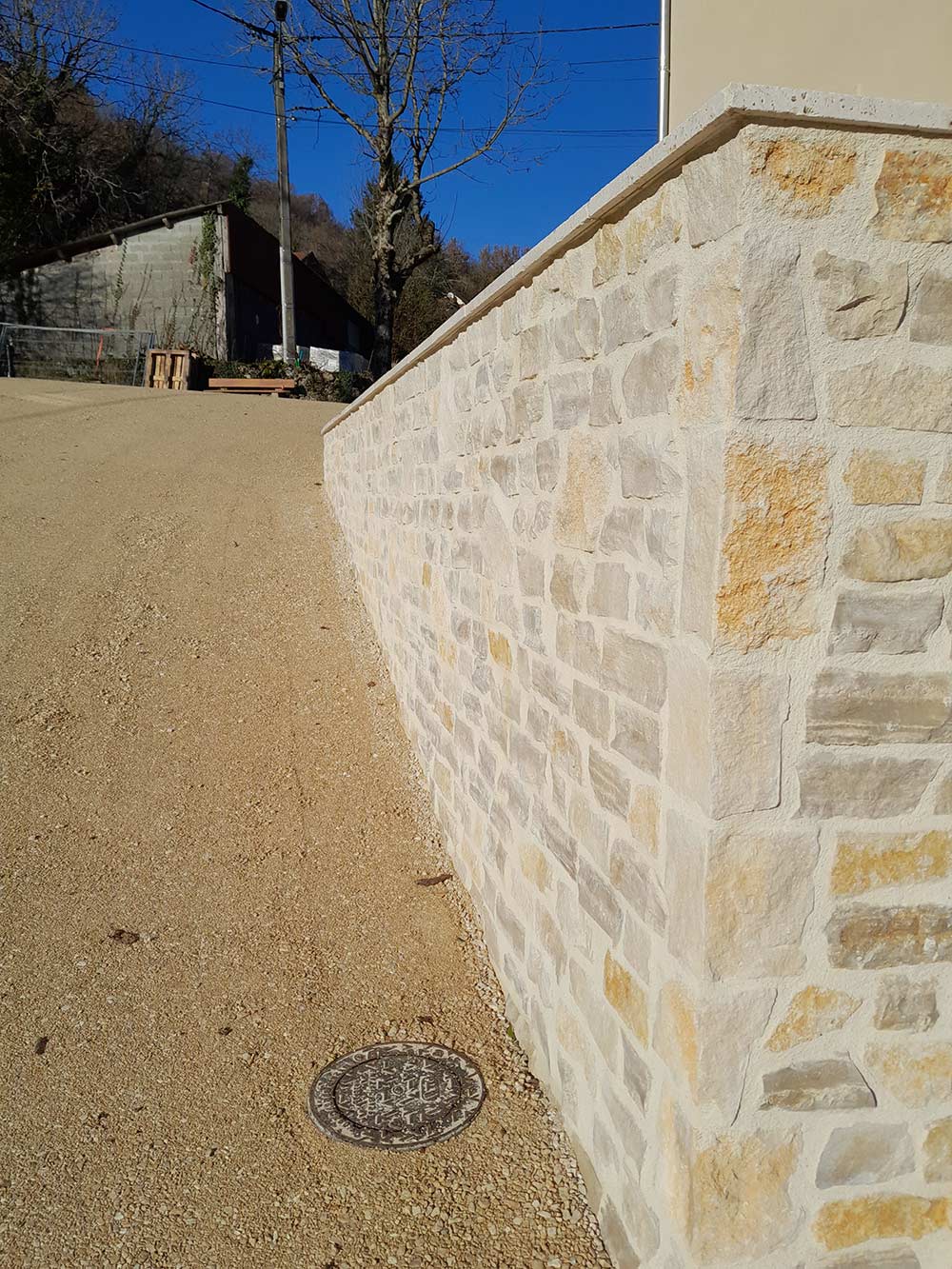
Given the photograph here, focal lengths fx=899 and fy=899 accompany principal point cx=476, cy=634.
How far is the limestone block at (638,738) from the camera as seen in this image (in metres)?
1.90

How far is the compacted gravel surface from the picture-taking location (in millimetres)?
2395

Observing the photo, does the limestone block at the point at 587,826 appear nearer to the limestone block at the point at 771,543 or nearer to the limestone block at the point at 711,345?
the limestone block at the point at 771,543

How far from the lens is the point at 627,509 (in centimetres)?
203

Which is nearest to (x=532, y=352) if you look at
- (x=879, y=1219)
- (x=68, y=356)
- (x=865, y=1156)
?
(x=865, y=1156)

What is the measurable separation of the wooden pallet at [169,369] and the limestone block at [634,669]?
18.2 meters

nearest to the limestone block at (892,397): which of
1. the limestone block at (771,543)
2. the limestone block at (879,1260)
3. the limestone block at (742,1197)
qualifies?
the limestone block at (771,543)

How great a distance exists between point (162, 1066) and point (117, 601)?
4365 millimetres

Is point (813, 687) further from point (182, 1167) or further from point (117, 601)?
point (117, 601)

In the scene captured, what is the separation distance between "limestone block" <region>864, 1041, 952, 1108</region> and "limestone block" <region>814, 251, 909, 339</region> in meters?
1.39

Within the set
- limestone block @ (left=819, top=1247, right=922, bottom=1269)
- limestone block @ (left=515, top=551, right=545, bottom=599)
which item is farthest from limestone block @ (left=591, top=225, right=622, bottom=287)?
limestone block @ (left=819, top=1247, right=922, bottom=1269)

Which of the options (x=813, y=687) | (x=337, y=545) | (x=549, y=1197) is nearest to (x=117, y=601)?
(x=337, y=545)

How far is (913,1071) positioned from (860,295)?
1.53 meters

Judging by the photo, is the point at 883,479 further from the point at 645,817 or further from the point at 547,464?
the point at 547,464

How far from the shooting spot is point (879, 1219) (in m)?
1.84
